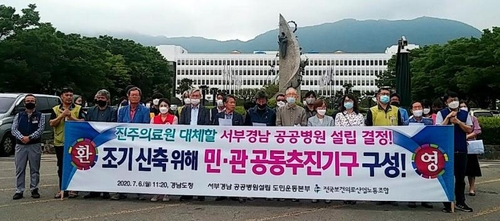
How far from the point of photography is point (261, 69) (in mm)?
108250

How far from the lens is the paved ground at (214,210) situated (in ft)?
21.0

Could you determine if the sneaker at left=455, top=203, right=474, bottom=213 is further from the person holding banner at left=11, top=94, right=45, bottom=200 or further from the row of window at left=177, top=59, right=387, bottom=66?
the row of window at left=177, top=59, right=387, bottom=66

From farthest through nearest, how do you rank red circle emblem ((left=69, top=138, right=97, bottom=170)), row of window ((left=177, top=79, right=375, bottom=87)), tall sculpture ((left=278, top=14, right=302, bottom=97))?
1. row of window ((left=177, top=79, right=375, bottom=87))
2. tall sculpture ((left=278, top=14, right=302, bottom=97))
3. red circle emblem ((left=69, top=138, right=97, bottom=170))

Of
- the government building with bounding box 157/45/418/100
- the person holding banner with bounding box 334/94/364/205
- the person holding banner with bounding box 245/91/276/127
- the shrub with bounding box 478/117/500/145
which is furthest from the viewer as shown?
the government building with bounding box 157/45/418/100

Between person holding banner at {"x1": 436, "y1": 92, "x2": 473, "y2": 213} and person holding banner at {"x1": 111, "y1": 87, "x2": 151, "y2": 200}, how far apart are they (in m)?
4.21

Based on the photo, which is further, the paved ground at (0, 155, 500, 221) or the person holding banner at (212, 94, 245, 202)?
the person holding banner at (212, 94, 245, 202)

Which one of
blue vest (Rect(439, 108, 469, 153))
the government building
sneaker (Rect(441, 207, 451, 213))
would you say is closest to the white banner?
sneaker (Rect(441, 207, 451, 213))

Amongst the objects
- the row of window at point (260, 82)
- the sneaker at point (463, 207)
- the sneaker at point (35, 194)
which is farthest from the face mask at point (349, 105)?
the row of window at point (260, 82)

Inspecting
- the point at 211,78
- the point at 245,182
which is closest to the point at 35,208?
the point at 245,182

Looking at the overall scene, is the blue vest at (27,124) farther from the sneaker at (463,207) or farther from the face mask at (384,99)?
the sneaker at (463,207)

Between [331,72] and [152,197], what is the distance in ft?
302

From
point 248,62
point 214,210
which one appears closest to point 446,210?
point 214,210

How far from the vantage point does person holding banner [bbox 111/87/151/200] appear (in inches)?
296

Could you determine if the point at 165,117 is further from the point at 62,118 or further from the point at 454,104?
the point at 454,104
